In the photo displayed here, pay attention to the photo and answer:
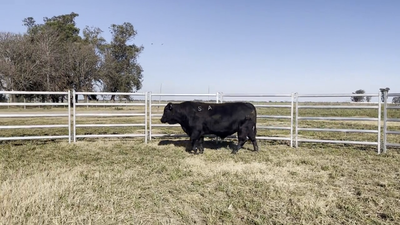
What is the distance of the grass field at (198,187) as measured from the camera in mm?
3174

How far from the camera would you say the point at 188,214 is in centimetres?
327

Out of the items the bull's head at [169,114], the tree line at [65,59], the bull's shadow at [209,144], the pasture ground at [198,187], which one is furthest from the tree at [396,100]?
the tree line at [65,59]

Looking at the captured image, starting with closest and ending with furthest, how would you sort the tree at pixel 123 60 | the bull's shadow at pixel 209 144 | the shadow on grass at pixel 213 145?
the shadow on grass at pixel 213 145 → the bull's shadow at pixel 209 144 → the tree at pixel 123 60

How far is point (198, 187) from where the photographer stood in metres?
4.21

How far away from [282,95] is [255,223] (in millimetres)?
5567

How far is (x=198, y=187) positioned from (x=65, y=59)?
33.6m

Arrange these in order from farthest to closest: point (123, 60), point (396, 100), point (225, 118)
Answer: point (123, 60) < point (396, 100) < point (225, 118)

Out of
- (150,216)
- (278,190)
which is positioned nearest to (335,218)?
(278,190)

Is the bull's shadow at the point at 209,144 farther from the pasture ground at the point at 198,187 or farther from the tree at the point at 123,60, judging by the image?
the tree at the point at 123,60

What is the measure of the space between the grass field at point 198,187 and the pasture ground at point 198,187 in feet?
0.04

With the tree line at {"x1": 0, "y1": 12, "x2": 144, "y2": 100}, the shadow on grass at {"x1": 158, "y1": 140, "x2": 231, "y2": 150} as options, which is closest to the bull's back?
the shadow on grass at {"x1": 158, "y1": 140, "x2": 231, "y2": 150}

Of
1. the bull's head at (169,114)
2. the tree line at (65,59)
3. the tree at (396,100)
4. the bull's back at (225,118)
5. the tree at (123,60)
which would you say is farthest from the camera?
the tree at (123,60)

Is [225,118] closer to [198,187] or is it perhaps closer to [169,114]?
[169,114]

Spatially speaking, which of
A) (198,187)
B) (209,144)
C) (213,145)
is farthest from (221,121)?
(198,187)
